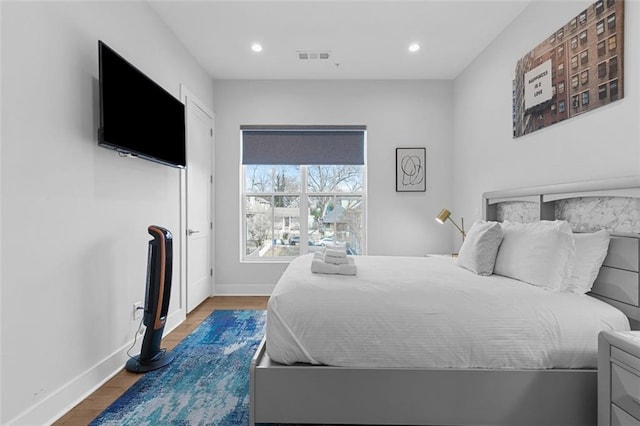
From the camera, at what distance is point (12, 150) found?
1.50 meters

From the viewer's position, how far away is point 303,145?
13.9 ft

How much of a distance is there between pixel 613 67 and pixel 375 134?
2.54m

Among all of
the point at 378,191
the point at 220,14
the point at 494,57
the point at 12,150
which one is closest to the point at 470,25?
the point at 494,57

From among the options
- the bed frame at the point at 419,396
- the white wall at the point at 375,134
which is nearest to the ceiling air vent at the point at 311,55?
the white wall at the point at 375,134

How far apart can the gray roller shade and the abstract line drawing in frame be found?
51 cm

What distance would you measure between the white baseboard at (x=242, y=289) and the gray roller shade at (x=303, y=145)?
1636 millimetres

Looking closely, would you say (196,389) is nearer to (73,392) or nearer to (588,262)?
(73,392)

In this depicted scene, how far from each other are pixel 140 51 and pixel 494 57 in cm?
327

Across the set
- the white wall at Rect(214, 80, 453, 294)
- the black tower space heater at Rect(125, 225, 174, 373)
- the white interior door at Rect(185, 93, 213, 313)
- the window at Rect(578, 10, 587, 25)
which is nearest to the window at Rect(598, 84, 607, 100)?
the window at Rect(578, 10, 587, 25)

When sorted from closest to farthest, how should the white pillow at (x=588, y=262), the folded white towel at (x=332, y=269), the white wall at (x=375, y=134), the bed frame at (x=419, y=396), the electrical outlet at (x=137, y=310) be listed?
the bed frame at (x=419, y=396), the white pillow at (x=588, y=262), the folded white towel at (x=332, y=269), the electrical outlet at (x=137, y=310), the white wall at (x=375, y=134)

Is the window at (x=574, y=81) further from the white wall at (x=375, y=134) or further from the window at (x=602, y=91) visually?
the white wall at (x=375, y=134)

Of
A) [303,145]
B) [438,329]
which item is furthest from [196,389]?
[303,145]

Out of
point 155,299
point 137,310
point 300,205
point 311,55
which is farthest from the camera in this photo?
point 300,205

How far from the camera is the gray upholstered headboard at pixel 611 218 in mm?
1673
